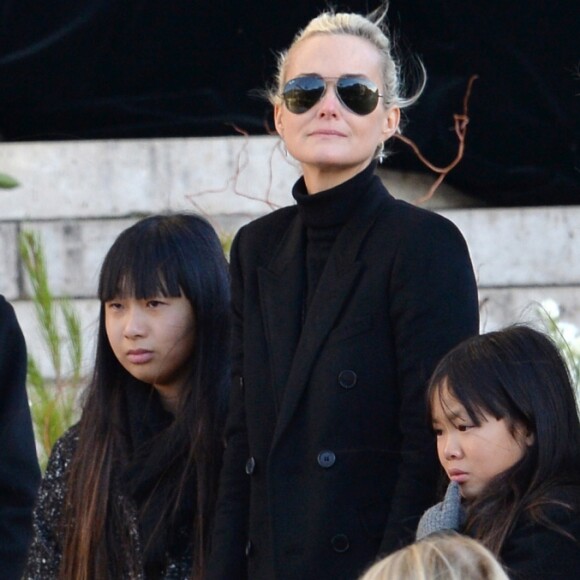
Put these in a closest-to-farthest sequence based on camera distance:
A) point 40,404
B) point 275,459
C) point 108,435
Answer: point 275,459 < point 108,435 < point 40,404

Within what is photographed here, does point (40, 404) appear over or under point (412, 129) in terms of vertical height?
under

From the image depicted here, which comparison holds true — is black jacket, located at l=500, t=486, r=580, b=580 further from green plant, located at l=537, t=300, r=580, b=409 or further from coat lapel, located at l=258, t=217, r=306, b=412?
green plant, located at l=537, t=300, r=580, b=409

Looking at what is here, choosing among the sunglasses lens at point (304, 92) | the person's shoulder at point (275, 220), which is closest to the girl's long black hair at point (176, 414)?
the person's shoulder at point (275, 220)

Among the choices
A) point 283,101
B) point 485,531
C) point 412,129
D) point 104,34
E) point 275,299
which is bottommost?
point 485,531

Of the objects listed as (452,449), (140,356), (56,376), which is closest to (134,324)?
(140,356)

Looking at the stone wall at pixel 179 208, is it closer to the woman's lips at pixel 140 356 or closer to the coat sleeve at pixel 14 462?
the coat sleeve at pixel 14 462

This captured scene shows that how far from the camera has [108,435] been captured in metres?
3.69

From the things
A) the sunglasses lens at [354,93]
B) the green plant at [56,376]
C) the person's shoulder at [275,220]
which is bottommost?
the green plant at [56,376]

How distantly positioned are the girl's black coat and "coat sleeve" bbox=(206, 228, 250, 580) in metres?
0.06

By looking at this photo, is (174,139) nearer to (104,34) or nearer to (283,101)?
(104,34)

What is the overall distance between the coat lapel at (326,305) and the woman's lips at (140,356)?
1.97 feet

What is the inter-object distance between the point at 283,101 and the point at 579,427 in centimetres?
84

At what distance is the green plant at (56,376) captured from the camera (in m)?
5.00

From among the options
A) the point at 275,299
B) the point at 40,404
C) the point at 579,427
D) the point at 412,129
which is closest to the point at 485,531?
the point at 579,427
